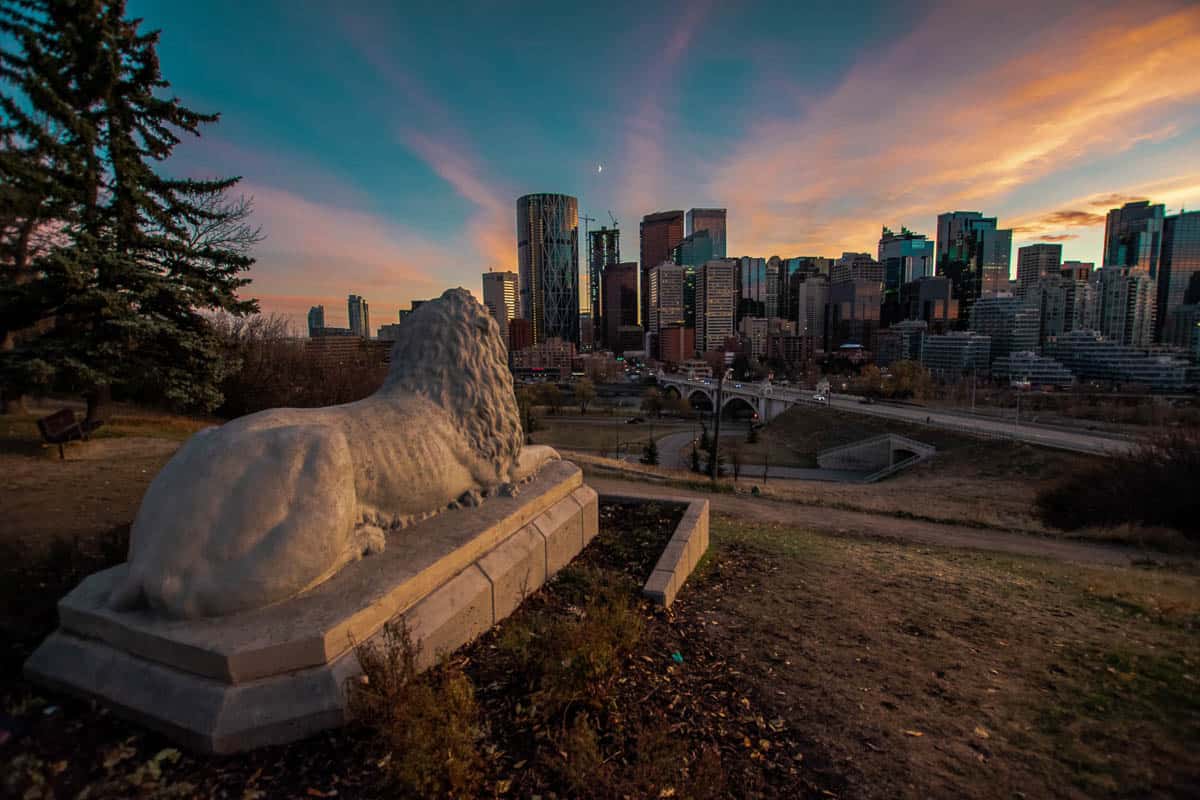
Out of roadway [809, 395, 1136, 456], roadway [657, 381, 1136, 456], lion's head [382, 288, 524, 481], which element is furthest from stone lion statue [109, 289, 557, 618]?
roadway [657, 381, 1136, 456]

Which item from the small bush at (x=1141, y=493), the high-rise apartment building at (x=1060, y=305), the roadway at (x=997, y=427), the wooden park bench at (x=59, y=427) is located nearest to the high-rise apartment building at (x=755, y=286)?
the high-rise apartment building at (x=1060, y=305)

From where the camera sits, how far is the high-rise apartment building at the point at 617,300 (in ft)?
478

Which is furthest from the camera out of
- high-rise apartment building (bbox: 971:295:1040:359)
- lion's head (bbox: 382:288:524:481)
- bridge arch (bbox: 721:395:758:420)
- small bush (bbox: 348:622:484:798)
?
high-rise apartment building (bbox: 971:295:1040:359)

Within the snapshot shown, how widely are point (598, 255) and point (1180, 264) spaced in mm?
135046

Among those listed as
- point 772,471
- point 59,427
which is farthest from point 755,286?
point 59,427

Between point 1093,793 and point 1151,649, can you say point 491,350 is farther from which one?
point 1151,649

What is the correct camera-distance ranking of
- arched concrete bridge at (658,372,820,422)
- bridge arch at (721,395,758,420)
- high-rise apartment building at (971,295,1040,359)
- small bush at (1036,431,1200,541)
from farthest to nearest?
high-rise apartment building at (971,295,1040,359), bridge arch at (721,395,758,420), arched concrete bridge at (658,372,820,422), small bush at (1036,431,1200,541)

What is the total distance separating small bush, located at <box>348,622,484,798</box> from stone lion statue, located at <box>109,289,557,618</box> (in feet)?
2.51

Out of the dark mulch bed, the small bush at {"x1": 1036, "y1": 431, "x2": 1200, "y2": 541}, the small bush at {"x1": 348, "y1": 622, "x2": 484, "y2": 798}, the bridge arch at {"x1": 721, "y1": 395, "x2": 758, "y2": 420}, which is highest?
the small bush at {"x1": 348, "y1": 622, "x2": 484, "y2": 798}

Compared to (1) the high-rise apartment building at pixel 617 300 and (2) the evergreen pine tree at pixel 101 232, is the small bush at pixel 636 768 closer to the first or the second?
(2) the evergreen pine tree at pixel 101 232

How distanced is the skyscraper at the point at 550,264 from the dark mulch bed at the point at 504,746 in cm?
13321

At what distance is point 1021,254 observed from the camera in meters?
137

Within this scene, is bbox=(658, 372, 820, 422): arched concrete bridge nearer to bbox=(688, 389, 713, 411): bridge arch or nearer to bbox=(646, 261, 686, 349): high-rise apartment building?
bbox=(688, 389, 713, 411): bridge arch

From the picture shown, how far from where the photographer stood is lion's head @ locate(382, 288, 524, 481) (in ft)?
15.6
